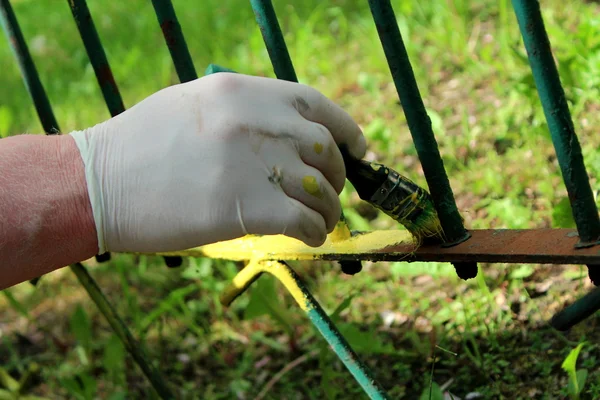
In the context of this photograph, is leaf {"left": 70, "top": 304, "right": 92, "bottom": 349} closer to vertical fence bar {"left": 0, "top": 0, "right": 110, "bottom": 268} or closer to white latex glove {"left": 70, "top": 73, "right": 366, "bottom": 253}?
vertical fence bar {"left": 0, "top": 0, "right": 110, "bottom": 268}

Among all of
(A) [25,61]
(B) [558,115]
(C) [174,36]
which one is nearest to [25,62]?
(A) [25,61]

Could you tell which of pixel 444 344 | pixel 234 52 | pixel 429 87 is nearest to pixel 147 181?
pixel 444 344

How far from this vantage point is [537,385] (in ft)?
5.13

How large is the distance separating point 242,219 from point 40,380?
4.84 ft

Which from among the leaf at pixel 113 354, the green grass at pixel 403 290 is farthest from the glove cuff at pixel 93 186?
the leaf at pixel 113 354

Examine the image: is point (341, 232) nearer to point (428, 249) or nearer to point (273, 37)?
point (428, 249)

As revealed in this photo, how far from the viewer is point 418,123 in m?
1.21

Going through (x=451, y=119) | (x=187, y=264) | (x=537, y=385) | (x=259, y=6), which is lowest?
(x=537, y=385)

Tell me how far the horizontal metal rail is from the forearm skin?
0.35 meters

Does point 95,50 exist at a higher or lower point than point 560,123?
higher

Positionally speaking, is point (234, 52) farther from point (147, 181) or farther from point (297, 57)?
point (147, 181)

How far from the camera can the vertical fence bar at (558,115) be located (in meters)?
1.03

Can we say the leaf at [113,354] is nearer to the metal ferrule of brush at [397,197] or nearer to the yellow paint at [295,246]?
the yellow paint at [295,246]

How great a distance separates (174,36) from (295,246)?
18.9 inches
